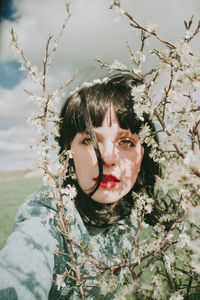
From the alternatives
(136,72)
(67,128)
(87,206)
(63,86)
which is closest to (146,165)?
(87,206)

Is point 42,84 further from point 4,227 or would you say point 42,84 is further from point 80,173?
point 4,227

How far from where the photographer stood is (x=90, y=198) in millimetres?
1907

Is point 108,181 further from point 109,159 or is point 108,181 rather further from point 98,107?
point 98,107

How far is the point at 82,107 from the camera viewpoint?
1.89 m

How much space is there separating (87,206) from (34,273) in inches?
36.0

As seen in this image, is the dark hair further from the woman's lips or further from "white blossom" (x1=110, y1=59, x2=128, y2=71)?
"white blossom" (x1=110, y1=59, x2=128, y2=71)

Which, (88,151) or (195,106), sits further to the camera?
(88,151)

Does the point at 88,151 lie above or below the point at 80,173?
above

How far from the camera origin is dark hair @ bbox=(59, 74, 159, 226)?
1.78 meters

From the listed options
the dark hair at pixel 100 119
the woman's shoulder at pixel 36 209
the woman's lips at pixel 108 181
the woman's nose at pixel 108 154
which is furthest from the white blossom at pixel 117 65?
the woman's shoulder at pixel 36 209

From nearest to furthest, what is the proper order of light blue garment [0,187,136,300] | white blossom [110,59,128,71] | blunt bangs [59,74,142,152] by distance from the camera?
light blue garment [0,187,136,300], white blossom [110,59,128,71], blunt bangs [59,74,142,152]

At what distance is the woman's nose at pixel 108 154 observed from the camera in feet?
5.35

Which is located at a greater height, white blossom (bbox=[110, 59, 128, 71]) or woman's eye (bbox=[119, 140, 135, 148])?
white blossom (bbox=[110, 59, 128, 71])

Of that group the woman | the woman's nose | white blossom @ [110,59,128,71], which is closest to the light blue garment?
the woman
